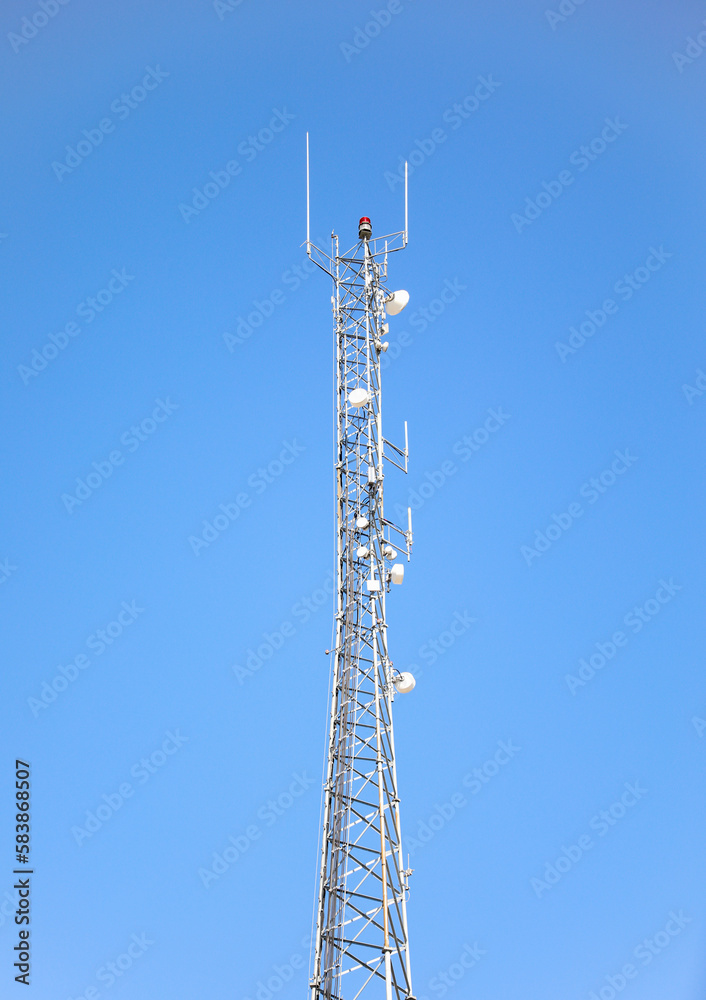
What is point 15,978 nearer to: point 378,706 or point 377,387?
point 378,706

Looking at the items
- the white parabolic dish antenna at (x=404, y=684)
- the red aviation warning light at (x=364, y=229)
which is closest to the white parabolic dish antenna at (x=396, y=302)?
the red aviation warning light at (x=364, y=229)

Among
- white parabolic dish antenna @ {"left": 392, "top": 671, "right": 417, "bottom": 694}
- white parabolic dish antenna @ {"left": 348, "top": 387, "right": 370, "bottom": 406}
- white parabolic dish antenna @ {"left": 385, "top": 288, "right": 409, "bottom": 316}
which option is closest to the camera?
white parabolic dish antenna @ {"left": 392, "top": 671, "right": 417, "bottom": 694}

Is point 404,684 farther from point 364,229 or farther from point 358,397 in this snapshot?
point 364,229

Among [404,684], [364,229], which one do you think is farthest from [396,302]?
[404,684]

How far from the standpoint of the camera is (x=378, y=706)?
1675 cm

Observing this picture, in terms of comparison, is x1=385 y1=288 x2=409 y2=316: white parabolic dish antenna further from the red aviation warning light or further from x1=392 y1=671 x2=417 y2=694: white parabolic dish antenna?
x1=392 y1=671 x2=417 y2=694: white parabolic dish antenna

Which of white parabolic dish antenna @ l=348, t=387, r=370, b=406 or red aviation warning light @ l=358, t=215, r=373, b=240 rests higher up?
red aviation warning light @ l=358, t=215, r=373, b=240

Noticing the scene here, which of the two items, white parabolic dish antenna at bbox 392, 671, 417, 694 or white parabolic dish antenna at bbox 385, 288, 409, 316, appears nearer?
white parabolic dish antenna at bbox 392, 671, 417, 694

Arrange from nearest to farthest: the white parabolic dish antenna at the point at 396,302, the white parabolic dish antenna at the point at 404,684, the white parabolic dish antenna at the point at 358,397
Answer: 1. the white parabolic dish antenna at the point at 404,684
2. the white parabolic dish antenna at the point at 358,397
3. the white parabolic dish antenna at the point at 396,302

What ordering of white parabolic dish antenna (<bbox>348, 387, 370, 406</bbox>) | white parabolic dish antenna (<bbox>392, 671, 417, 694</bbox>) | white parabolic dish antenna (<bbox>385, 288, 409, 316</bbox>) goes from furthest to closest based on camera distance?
white parabolic dish antenna (<bbox>385, 288, 409, 316</bbox>) → white parabolic dish antenna (<bbox>348, 387, 370, 406</bbox>) → white parabolic dish antenna (<bbox>392, 671, 417, 694</bbox>)

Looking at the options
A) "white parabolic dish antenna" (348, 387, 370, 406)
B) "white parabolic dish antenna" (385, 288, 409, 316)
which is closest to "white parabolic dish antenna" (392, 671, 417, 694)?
"white parabolic dish antenna" (348, 387, 370, 406)

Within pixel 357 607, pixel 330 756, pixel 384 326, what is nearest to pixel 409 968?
pixel 330 756

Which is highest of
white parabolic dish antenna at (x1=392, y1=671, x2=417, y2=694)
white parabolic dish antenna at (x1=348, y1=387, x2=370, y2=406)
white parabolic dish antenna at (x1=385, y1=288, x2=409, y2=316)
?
white parabolic dish antenna at (x1=385, y1=288, x2=409, y2=316)

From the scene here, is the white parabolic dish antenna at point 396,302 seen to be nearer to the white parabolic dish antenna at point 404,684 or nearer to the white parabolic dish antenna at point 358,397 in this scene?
the white parabolic dish antenna at point 358,397
